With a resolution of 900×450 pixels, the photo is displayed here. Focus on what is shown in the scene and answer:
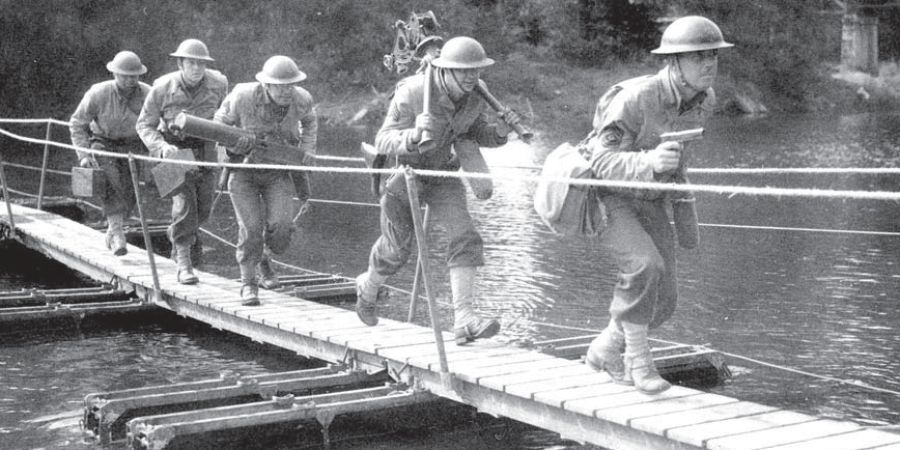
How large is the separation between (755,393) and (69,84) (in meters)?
28.5

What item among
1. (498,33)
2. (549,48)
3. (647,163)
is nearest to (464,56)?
(647,163)

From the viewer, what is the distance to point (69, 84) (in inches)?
1331

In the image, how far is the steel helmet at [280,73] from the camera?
30.8ft

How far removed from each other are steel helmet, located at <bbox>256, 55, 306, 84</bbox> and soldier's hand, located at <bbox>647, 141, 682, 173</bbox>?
414cm

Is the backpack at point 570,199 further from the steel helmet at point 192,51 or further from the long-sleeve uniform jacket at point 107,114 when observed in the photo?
the long-sleeve uniform jacket at point 107,114

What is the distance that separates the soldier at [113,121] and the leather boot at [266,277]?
2.07 meters

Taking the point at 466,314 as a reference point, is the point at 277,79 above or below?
above

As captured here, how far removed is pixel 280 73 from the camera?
371 inches

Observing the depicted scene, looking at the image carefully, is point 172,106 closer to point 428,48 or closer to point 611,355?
point 428,48

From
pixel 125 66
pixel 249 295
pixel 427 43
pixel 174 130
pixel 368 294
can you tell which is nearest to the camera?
pixel 368 294

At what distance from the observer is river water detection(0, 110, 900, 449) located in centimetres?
826

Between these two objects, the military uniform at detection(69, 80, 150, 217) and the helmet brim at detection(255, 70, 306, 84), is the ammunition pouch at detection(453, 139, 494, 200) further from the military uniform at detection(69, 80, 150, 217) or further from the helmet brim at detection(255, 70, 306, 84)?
the military uniform at detection(69, 80, 150, 217)

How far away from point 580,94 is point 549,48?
4.51m

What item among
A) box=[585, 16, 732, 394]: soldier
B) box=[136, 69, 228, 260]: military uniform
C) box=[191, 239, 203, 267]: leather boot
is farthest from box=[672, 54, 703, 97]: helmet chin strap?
box=[191, 239, 203, 267]: leather boot
